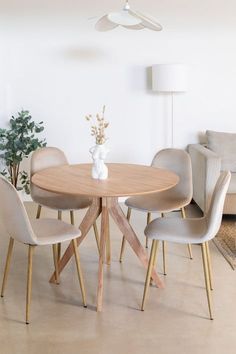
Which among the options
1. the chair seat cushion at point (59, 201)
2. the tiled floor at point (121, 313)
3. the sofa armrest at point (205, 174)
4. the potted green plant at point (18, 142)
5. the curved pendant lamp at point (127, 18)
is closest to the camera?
the tiled floor at point (121, 313)

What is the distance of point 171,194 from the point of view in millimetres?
3475

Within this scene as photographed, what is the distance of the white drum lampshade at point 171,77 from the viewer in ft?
15.0

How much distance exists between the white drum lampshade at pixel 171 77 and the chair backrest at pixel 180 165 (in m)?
1.26

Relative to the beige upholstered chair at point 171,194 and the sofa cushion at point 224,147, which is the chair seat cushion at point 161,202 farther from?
the sofa cushion at point 224,147

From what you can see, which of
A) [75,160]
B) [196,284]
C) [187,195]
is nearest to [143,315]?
[196,284]

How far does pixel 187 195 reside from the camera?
133 inches

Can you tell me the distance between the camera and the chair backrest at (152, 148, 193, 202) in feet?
11.2

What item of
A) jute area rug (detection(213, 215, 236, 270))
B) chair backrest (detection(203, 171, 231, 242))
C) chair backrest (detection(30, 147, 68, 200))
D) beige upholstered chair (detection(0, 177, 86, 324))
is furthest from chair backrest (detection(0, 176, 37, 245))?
jute area rug (detection(213, 215, 236, 270))

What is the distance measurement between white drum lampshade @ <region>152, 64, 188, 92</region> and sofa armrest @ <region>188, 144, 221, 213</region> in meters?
0.72

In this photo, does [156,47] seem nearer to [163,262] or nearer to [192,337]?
[163,262]

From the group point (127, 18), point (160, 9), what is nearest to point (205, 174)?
point (127, 18)

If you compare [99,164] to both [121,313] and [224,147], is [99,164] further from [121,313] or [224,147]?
[224,147]

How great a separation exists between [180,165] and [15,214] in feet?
4.92

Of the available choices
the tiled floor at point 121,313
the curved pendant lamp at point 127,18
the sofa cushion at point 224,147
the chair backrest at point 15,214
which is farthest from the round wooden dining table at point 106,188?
the sofa cushion at point 224,147
